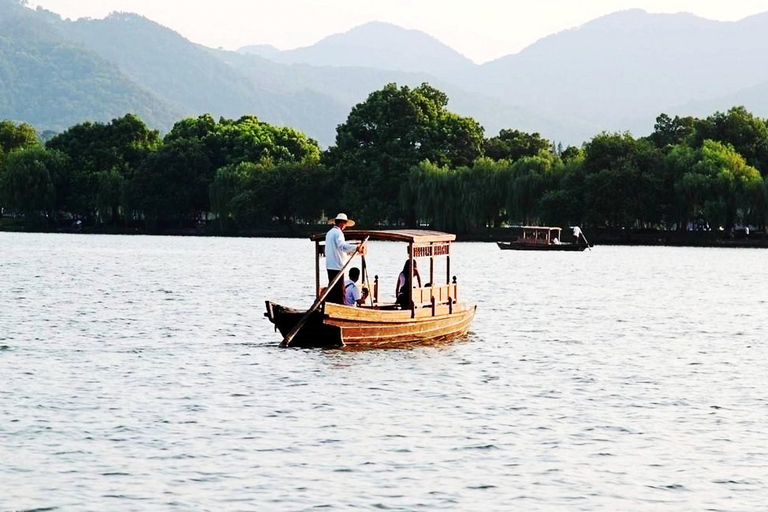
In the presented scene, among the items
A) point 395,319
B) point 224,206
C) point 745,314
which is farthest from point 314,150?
point 395,319

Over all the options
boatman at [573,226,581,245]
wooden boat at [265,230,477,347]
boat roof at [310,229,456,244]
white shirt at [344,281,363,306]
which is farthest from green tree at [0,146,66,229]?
white shirt at [344,281,363,306]

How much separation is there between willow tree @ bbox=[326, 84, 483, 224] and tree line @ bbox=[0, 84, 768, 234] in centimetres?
13

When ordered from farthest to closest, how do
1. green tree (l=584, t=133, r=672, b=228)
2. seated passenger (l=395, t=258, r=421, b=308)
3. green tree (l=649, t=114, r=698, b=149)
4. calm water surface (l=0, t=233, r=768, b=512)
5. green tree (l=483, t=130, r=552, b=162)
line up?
green tree (l=483, t=130, r=552, b=162)
green tree (l=649, t=114, r=698, b=149)
green tree (l=584, t=133, r=672, b=228)
seated passenger (l=395, t=258, r=421, b=308)
calm water surface (l=0, t=233, r=768, b=512)

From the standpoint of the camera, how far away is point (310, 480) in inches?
622

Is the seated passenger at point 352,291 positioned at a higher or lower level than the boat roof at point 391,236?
lower

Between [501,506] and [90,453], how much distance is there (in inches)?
221

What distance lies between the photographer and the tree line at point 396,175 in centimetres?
9594

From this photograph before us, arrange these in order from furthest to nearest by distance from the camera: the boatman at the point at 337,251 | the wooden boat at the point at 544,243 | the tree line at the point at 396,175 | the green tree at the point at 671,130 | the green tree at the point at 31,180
A: the green tree at the point at 31,180, the green tree at the point at 671,130, the tree line at the point at 396,175, the wooden boat at the point at 544,243, the boatman at the point at 337,251

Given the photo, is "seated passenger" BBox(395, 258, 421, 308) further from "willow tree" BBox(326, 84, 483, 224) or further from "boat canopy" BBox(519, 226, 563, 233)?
"willow tree" BBox(326, 84, 483, 224)

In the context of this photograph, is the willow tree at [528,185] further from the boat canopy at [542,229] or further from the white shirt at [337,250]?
the white shirt at [337,250]

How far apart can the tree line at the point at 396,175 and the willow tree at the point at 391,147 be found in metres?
0.13

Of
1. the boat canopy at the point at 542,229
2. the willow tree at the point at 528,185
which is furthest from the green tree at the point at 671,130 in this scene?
the boat canopy at the point at 542,229

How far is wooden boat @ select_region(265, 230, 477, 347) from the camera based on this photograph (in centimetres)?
2730

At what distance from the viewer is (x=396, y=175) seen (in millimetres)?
112125
